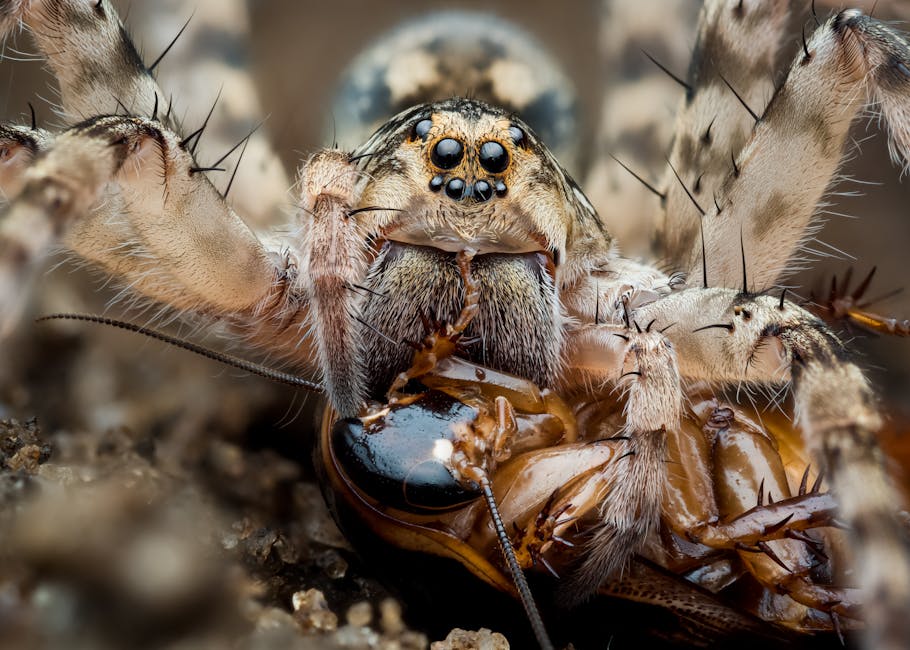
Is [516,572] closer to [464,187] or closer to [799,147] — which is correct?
[464,187]

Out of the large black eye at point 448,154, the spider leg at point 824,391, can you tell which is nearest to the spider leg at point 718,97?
the spider leg at point 824,391

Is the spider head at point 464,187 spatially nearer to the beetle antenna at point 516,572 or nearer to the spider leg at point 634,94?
the beetle antenna at point 516,572

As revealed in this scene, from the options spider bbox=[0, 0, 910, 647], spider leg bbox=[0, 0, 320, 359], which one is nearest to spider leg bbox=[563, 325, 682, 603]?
spider bbox=[0, 0, 910, 647]

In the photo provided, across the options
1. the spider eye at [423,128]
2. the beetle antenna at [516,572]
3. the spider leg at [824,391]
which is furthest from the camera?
the spider eye at [423,128]

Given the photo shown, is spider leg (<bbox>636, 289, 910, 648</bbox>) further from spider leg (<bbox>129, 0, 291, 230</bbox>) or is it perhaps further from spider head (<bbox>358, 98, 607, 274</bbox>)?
spider leg (<bbox>129, 0, 291, 230</bbox>)

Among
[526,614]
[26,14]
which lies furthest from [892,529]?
[26,14]

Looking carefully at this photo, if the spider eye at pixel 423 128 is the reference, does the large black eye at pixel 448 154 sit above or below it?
below
